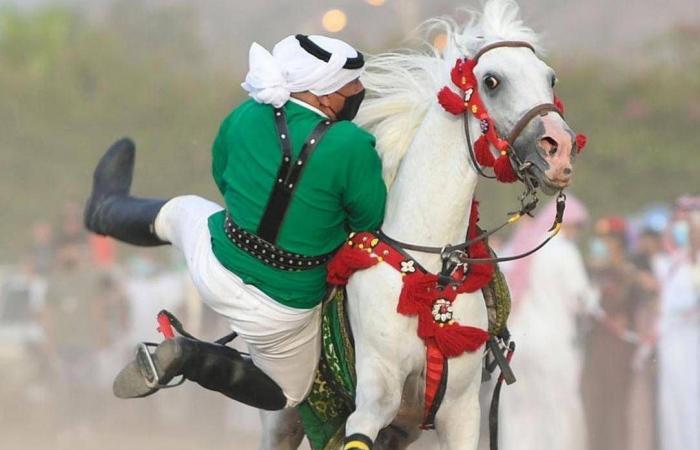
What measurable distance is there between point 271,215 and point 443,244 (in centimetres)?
52

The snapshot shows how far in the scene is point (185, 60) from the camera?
14578mm

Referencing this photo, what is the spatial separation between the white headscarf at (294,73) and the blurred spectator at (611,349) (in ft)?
17.1

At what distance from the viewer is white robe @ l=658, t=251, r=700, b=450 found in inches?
381

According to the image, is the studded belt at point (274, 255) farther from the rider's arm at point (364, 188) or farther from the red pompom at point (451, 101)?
the red pompom at point (451, 101)

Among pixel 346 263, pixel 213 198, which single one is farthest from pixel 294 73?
pixel 213 198

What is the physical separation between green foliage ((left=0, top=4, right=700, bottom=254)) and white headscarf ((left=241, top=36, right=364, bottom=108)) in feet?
23.1

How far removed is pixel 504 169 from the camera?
482 centimetres

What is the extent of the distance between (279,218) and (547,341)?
5.20 metres

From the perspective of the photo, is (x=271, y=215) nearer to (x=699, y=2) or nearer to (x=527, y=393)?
(x=527, y=393)

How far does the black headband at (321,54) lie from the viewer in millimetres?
5133

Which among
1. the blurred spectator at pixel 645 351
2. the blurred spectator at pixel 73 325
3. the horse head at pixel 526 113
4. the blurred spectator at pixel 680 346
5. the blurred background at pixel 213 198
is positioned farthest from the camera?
the blurred spectator at pixel 73 325

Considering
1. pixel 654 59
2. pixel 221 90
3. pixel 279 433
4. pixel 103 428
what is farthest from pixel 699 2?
pixel 279 433

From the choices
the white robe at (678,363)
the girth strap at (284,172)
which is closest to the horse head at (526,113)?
the girth strap at (284,172)

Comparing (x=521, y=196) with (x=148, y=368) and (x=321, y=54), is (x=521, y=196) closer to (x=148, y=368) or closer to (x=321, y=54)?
(x=321, y=54)
